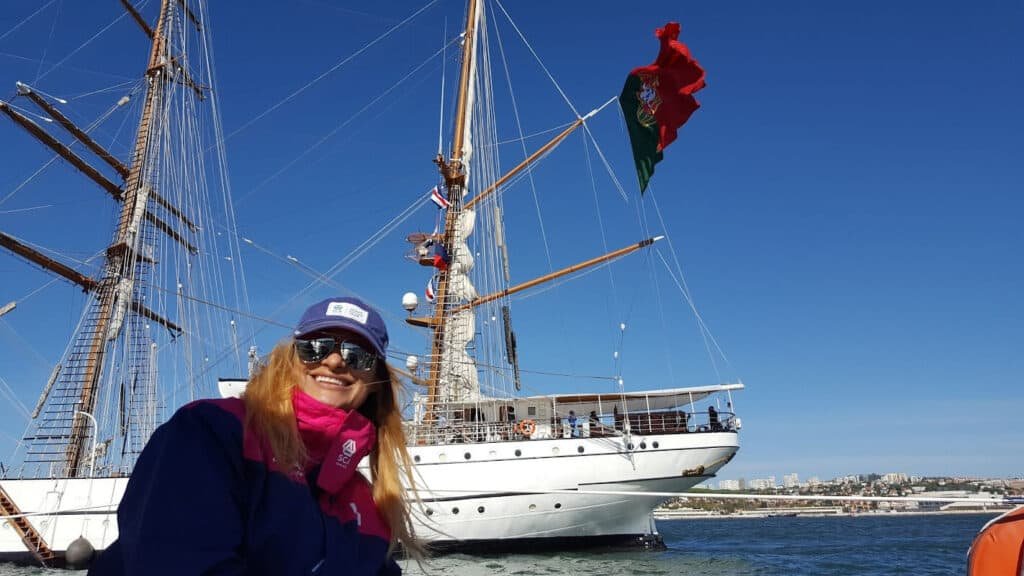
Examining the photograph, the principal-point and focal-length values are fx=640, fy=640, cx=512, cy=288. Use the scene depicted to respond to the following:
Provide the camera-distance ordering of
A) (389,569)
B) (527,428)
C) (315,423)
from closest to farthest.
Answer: (315,423)
(389,569)
(527,428)

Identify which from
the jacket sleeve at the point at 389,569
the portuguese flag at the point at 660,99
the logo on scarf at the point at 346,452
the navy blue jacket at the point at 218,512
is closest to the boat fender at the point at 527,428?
the portuguese flag at the point at 660,99

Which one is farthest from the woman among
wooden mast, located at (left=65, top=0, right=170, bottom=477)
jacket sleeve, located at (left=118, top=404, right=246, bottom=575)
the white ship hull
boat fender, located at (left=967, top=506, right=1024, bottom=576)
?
wooden mast, located at (left=65, top=0, right=170, bottom=477)

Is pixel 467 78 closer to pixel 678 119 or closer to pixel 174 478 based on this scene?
pixel 678 119

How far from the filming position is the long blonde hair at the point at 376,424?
5.30 ft

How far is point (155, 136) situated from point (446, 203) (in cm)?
1321

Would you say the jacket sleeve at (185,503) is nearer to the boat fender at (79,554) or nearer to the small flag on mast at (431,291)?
the boat fender at (79,554)

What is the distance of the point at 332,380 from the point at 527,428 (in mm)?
21096

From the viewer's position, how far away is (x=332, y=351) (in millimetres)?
2004

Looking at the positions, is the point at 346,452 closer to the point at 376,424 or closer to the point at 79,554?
the point at 376,424

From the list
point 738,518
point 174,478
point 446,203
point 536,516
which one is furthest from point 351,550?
point 738,518

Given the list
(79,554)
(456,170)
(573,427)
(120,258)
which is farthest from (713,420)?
(120,258)

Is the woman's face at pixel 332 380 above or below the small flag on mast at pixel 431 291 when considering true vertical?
below

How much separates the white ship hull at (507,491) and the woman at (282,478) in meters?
19.0

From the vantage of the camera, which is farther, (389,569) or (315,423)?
(389,569)
